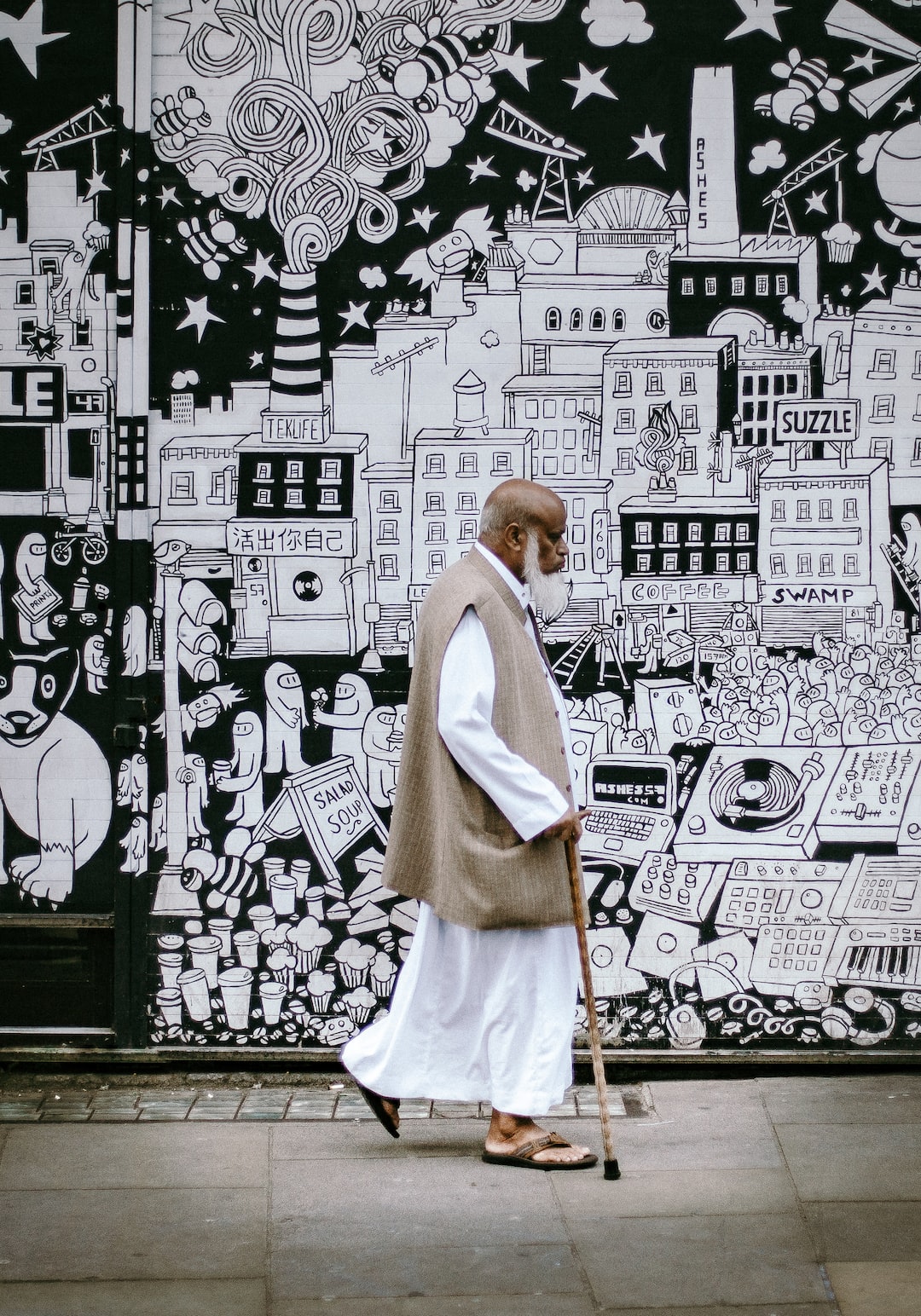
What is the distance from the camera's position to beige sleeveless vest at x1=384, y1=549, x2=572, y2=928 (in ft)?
14.6

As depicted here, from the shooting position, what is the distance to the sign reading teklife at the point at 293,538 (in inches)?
207

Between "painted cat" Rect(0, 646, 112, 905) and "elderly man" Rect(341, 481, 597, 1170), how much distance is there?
4.05 feet

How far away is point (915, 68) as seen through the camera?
522 cm

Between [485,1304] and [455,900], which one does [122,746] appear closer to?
[455,900]

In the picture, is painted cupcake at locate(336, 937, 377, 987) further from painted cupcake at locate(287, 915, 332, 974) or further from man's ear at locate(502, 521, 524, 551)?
man's ear at locate(502, 521, 524, 551)

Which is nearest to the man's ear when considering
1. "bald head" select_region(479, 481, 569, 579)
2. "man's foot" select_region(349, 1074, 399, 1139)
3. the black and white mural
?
"bald head" select_region(479, 481, 569, 579)

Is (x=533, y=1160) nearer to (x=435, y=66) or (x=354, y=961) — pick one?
(x=354, y=961)

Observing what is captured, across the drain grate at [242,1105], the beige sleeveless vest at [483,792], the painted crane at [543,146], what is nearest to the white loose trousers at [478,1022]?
the beige sleeveless vest at [483,792]

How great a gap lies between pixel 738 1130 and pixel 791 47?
366 cm

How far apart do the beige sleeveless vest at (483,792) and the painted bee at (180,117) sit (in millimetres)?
1853

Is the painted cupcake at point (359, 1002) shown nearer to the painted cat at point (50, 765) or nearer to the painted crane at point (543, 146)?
the painted cat at point (50, 765)

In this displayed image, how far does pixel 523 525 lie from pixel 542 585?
20cm

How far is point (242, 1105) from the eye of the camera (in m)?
5.11

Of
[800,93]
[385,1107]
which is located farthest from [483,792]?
[800,93]
